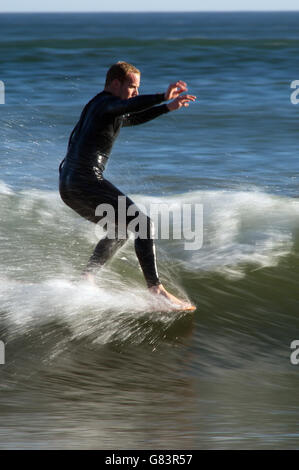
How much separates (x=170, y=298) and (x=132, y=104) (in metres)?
1.29

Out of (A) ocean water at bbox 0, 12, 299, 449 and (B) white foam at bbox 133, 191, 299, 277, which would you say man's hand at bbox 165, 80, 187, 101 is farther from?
(B) white foam at bbox 133, 191, 299, 277

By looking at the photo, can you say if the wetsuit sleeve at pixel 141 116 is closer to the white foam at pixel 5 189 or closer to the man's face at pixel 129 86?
the man's face at pixel 129 86

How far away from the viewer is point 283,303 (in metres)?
5.49

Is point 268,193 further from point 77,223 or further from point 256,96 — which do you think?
point 256,96

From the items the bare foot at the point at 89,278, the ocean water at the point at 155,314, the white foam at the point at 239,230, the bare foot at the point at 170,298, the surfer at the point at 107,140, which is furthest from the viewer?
the white foam at the point at 239,230

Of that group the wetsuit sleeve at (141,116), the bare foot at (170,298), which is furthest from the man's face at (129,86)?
the bare foot at (170,298)

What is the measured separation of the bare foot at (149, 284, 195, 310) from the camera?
4.82m

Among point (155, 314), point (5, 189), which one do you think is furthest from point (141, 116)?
point (5, 189)

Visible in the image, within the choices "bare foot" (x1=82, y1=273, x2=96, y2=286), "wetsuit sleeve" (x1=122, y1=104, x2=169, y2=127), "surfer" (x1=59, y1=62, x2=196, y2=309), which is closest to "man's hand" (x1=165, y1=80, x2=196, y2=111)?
"surfer" (x1=59, y1=62, x2=196, y2=309)

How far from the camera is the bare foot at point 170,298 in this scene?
4.82 meters

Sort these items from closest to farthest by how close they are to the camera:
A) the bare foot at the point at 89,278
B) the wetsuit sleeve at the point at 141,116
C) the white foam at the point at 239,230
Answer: the wetsuit sleeve at the point at 141,116, the bare foot at the point at 89,278, the white foam at the point at 239,230

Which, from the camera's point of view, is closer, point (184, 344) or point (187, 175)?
point (184, 344)

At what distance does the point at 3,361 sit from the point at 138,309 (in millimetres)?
993
